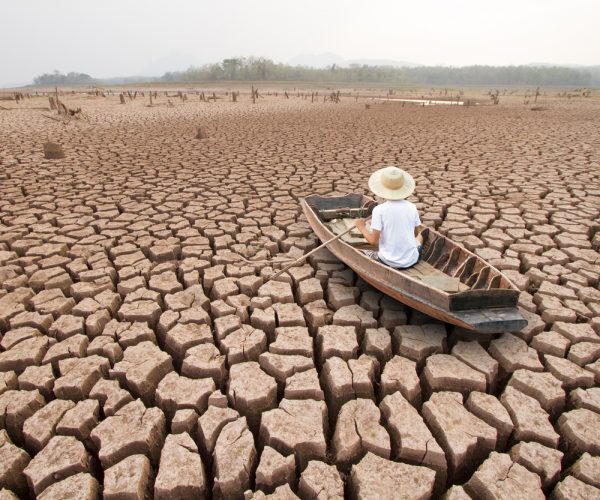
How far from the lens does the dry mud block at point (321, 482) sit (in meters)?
1.64

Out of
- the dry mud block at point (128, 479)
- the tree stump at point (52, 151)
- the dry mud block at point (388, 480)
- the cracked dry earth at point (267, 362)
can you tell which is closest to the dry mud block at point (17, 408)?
the cracked dry earth at point (267, 362)

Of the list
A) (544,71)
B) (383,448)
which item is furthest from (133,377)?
(544,71)

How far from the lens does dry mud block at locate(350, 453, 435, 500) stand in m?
1.63

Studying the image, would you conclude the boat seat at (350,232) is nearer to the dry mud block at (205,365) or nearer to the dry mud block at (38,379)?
the dry mud block at (205,365)

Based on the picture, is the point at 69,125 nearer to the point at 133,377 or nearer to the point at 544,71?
the point at 133,377

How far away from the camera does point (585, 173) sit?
6.61m

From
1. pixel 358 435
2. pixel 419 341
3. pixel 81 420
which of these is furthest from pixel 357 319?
pixel 81 420

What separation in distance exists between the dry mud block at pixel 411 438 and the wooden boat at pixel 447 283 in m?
0.65

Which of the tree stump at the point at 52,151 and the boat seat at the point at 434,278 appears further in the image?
the tree stump at the point at 52,151

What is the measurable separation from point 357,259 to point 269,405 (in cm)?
133

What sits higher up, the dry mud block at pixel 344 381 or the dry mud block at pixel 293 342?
the dry mud block at pixel 293 342

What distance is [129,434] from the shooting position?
1893 millimetres

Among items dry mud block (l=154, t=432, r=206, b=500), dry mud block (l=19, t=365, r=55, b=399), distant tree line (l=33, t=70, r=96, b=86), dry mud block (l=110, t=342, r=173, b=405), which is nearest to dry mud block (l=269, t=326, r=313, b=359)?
dry mud block (l=110, t=342, r=173, b=405)

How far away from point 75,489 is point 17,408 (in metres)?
0.68
